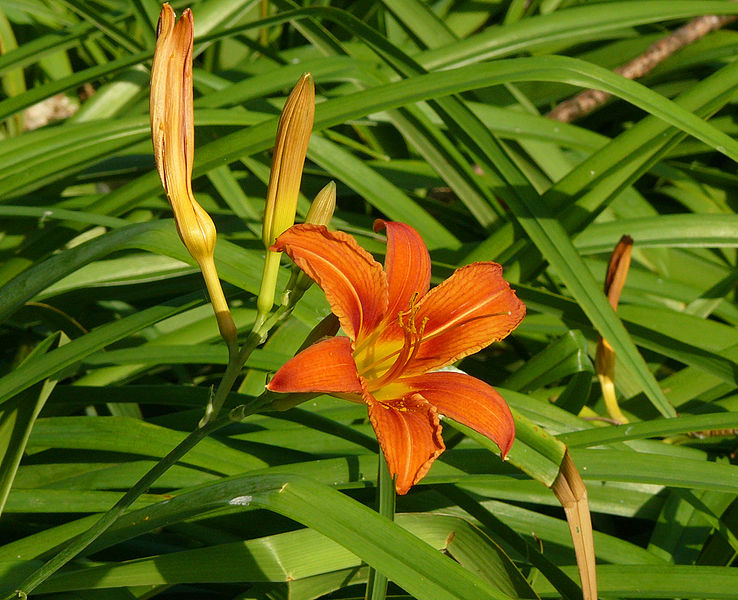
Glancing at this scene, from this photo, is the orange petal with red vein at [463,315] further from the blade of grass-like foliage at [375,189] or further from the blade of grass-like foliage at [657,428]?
the blade of grass-like foliage at [375,189]

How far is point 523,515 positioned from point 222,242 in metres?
0.60

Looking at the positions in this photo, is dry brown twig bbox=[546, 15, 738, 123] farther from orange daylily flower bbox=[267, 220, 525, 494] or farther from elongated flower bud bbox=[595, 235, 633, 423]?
orange daylily flower bbox=[267, 220, 525, 494]

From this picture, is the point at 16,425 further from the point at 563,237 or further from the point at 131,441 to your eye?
the point at 563,237

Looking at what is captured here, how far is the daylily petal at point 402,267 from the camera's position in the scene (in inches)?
27.2

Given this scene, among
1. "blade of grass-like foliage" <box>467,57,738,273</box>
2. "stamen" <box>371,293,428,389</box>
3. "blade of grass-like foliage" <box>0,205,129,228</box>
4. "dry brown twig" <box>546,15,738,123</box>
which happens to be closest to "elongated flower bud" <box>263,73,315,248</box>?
"stamen" <box>371,293,428,389</box>

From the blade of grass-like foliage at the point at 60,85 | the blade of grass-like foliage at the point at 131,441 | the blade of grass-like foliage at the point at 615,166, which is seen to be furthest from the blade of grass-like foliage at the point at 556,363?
the blade of grass-like foliage at the point at 60,85

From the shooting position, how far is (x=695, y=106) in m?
1.24

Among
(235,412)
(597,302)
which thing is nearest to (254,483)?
(235,412)

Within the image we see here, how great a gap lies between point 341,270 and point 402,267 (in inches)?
4.3

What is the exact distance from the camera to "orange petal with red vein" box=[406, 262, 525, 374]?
69cm

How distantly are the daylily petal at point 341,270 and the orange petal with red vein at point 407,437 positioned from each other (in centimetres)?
8

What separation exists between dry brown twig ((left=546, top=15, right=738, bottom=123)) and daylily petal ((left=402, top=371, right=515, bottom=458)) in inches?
56.9

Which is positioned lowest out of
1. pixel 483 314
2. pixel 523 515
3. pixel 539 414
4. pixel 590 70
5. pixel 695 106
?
pixel 523 515

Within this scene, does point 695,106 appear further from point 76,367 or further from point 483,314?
point 76,367
